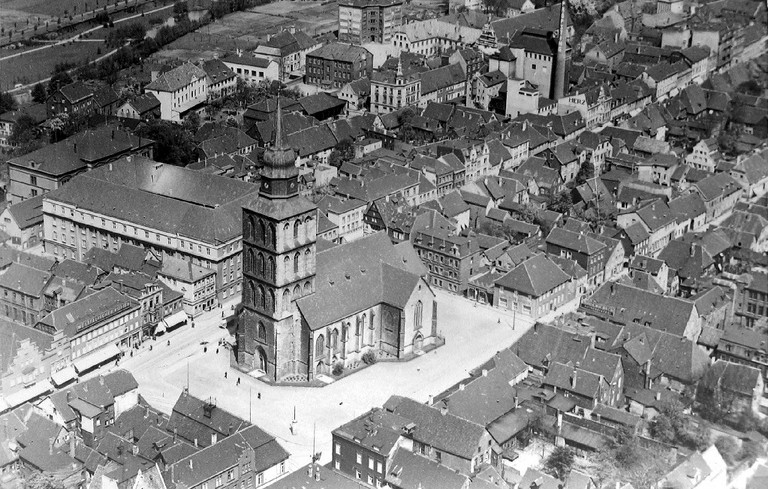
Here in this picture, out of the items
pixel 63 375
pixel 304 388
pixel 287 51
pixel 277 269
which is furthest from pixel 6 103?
pixel 304 388

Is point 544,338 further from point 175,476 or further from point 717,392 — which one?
point 175,476

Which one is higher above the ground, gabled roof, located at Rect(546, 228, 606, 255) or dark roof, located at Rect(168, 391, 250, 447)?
gabled roof, located at Rect(546, 228, 606, 255)

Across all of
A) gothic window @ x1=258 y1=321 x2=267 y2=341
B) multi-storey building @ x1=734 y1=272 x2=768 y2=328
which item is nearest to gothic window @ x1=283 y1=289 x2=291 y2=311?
gothic window @ x1=258 y1=321 x2=267 y2=341

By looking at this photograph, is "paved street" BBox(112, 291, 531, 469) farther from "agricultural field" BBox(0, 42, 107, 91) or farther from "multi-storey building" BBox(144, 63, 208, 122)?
"agricultural field" BBox(0, 42, 107, 91)

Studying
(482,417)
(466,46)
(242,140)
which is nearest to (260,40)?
(466,46)

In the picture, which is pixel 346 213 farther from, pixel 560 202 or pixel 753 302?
pixel 753 302

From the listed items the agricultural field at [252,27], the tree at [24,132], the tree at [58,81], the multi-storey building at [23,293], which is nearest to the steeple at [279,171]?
the multi-storey building at [23,293]
